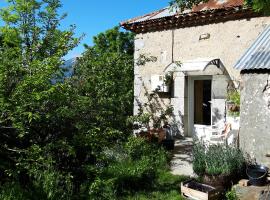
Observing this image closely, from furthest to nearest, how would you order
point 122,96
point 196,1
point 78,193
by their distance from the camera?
point 122,96
point 196,1
point 78,193

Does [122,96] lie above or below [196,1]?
below

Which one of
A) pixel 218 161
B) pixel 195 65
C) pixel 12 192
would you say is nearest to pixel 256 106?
pixel 218 161

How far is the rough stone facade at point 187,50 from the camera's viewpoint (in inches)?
415

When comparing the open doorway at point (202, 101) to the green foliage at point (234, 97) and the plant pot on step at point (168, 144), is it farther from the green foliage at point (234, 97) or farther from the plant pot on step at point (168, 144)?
the plant pot on step at point (168, 144)

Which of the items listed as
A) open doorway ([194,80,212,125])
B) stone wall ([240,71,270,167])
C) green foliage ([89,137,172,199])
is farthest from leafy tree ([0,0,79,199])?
open doorway ([194,80,212,125])

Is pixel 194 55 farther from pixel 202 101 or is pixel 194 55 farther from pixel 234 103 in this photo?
pixel 234 103

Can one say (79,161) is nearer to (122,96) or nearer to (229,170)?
(229,170)

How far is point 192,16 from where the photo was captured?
1128 centimetres

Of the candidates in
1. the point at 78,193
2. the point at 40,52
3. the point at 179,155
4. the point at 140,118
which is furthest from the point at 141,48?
the point at 78,193

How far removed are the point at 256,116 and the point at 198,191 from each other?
200 centimetres

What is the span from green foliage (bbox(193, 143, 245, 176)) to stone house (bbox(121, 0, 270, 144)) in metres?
3.73

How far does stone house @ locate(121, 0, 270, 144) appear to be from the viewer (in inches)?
417

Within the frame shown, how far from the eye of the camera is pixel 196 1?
8.43m

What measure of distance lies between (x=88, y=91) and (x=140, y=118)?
158 centimetres
